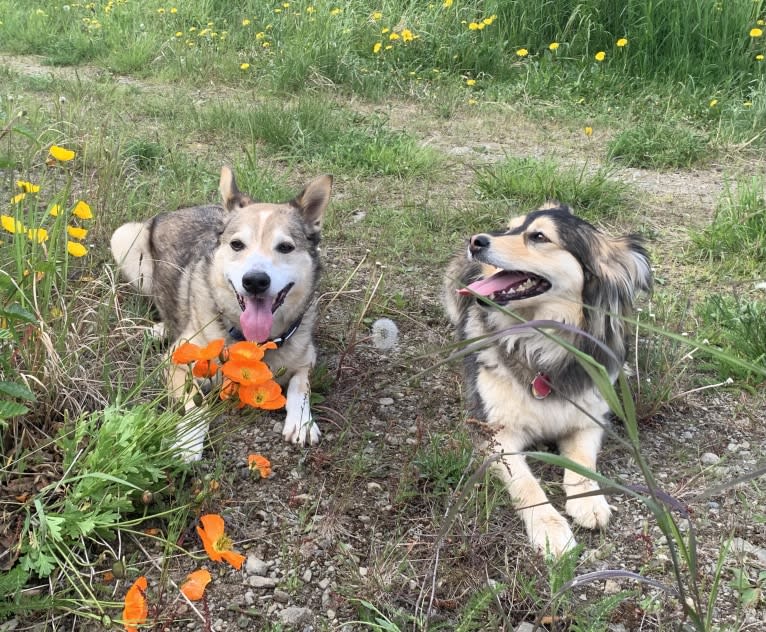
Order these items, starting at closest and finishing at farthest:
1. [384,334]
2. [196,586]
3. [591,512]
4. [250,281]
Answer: [196,586], [591,512], [250,281], [384,334]

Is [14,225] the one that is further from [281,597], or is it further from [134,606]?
[281,597]

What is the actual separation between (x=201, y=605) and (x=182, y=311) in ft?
6.01

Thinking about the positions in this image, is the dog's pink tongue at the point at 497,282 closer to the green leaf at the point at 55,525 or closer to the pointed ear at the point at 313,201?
the pointed ear at the point at 313,201

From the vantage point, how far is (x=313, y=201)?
3.38 meters

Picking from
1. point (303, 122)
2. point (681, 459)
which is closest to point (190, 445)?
point (681, 459)

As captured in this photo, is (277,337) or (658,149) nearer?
(277,337)

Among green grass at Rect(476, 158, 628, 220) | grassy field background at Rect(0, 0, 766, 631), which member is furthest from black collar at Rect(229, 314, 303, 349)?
green grass at Rect(476, 158, 628, 220)

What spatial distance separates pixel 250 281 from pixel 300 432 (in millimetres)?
650

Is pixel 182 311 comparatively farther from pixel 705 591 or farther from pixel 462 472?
pixel 705 591

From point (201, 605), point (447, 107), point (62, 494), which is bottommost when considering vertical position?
point (447, 107)

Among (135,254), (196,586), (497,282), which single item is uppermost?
(196,586)

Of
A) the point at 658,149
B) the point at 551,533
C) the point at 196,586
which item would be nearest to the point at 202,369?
the point at 196,586

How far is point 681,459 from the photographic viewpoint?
2.75m

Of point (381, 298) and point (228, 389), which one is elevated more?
point (228, 389)
